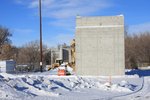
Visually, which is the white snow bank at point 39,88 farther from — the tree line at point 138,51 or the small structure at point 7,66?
the tree line at point 138,51

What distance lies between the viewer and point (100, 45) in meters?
46.1

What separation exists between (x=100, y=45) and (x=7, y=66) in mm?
19859

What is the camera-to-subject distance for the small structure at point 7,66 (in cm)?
5881

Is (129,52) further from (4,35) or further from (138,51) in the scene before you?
(4,35)

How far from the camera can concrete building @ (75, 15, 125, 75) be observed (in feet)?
149

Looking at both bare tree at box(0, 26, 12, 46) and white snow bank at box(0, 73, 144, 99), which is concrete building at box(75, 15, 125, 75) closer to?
white snow bank at box(0, 73, 144, 99)

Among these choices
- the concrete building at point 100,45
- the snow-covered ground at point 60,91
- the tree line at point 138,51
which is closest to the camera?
the snow-covered ground at point 60,91

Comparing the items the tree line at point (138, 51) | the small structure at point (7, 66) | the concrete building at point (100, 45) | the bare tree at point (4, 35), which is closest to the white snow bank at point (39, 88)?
the concrete building at point (100, 45)

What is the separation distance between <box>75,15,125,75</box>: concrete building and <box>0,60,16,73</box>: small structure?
55.1 feet

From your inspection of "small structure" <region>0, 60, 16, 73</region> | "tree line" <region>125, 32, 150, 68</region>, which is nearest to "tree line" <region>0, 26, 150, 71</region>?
"tree line" <region>125, 32, 150, 68</region>

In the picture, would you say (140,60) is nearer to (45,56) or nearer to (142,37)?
(142,37)

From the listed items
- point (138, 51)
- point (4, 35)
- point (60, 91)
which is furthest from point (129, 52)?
point (60, 91)

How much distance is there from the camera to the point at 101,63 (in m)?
45.9

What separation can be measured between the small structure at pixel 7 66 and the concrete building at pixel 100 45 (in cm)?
1679
